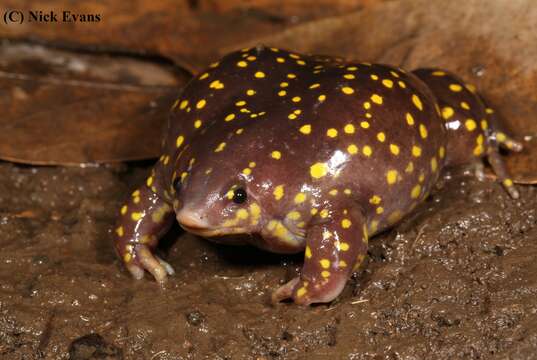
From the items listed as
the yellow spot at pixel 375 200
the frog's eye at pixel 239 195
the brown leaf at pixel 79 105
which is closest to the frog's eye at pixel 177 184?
the frog's eye at pixel 239 195

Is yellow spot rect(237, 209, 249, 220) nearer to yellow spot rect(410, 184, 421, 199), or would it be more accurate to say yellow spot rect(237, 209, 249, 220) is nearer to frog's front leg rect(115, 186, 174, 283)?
frog's front leg rect(115, 186, 174, 283)

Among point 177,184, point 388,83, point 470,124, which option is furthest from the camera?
point 470,124

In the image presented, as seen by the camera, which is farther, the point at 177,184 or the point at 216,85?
the point at 216,85

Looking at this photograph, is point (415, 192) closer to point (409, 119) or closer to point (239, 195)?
point (409, 119)

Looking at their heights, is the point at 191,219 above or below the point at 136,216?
above

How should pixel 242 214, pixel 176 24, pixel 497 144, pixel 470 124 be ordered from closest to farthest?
pixel 242 214 → pixel 470 124 → pixel 497 144 → pixel 176 24

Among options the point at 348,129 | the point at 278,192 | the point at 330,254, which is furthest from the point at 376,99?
the point at 330,254

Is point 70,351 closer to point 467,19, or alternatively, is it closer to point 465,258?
point 465,258
